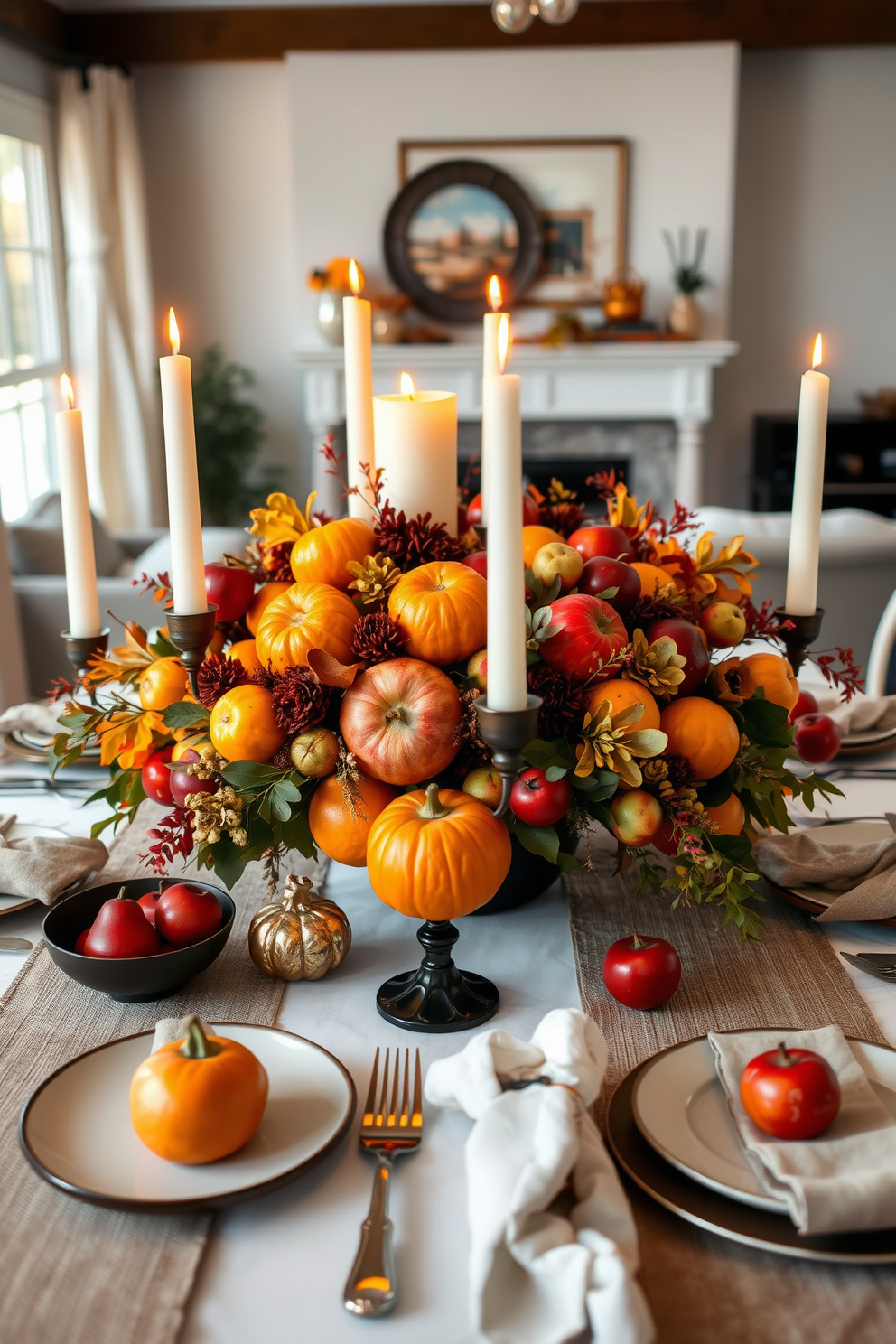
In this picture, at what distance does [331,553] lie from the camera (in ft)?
3.25

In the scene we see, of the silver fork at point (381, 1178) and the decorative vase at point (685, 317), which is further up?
the decorative vase at point (685, 317)

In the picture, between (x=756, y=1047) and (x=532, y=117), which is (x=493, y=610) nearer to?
(x=756, y=1047)

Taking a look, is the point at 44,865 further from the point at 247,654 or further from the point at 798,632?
the point at 798,632

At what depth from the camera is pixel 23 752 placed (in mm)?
1460

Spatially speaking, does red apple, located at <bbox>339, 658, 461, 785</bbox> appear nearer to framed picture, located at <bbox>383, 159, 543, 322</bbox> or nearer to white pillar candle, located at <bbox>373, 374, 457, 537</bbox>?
white pillar candle, located at <bbox>373, 374, 457, 537</bbox>

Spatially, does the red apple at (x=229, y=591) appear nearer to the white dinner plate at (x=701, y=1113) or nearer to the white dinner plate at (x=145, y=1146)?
the white dinner plate at (x=145, y=1146)

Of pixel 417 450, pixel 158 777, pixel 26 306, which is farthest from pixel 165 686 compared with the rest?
pixel 26 306

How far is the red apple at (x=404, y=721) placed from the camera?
0.87 m

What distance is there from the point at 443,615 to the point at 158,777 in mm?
312

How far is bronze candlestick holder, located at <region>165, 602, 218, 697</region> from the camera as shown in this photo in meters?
0.89

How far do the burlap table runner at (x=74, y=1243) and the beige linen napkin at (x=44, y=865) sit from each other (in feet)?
0.56

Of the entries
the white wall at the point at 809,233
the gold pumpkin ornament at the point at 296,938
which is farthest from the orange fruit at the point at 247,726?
the white wall at the point at 809,233

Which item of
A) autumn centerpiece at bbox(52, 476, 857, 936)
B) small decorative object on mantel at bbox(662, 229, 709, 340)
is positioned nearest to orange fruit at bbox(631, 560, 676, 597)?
autumn centerpiece at bbox(52, 476, 857, 936)

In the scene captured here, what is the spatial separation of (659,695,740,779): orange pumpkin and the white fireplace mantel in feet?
13.4
